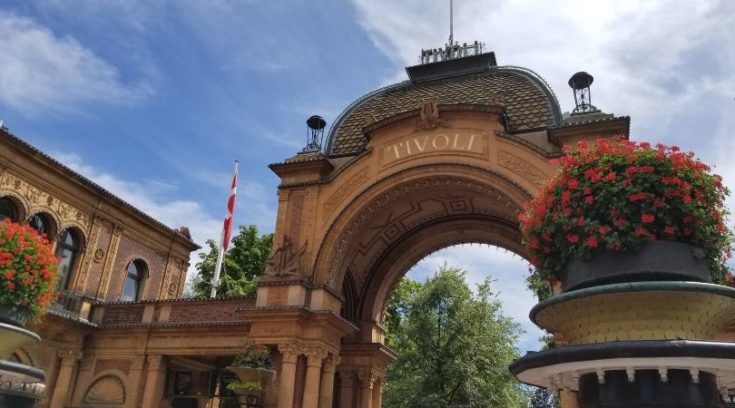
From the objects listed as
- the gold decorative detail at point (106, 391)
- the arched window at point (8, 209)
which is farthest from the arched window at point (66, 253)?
the gold decorative detail at point (106, 391)

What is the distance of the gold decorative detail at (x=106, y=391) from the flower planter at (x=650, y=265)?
16095mm

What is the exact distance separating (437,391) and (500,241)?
10088 millimetres

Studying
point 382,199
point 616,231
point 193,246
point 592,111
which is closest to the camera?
point 616,231

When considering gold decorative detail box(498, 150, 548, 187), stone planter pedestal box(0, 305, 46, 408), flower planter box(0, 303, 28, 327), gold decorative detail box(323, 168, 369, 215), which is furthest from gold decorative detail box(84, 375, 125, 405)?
gold decorative detail box(498, 150, 548, 187)

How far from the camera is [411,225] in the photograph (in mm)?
17766

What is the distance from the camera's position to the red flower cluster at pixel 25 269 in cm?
782

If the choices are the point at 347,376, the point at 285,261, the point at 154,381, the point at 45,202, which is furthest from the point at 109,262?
the point at 347,376

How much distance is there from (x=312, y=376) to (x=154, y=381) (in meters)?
5.65

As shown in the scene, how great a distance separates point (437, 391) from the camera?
24547 mm

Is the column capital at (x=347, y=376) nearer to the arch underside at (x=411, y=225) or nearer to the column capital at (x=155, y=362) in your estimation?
the arch underside at (x=411, y=225)

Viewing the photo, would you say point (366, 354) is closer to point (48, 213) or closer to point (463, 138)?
point (463, 138)

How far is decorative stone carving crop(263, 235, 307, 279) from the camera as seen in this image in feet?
50.1

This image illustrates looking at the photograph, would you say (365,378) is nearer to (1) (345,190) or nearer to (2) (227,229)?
(1) (345,190)

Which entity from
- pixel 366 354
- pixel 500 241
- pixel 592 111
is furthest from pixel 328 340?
pixel 592 111
